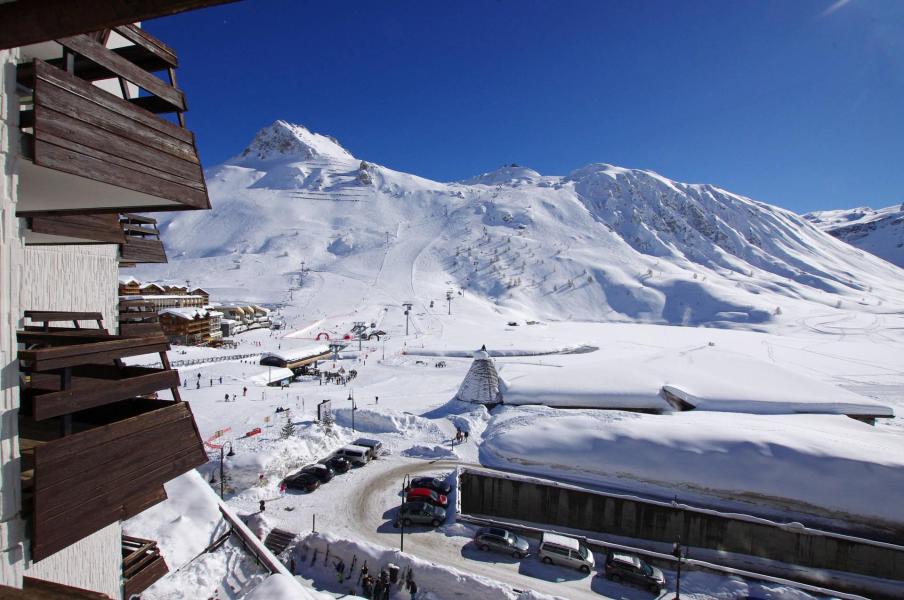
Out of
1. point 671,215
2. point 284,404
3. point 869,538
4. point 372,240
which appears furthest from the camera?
point 671,215

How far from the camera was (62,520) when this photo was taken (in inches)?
118

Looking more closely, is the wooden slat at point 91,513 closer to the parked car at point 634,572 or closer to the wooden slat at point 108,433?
the wooden slat at point 108,433

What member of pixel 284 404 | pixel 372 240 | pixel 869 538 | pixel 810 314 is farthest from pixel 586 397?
pixel 372 240

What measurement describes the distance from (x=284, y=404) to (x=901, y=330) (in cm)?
11713

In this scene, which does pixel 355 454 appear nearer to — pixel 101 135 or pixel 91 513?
pixel 91 513

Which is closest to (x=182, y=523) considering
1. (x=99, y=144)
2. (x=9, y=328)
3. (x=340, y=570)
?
(x=340, y=570)

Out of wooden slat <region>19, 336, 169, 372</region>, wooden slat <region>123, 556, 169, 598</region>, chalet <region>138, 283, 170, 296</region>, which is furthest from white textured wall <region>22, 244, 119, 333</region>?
chalet <region>138, 283, 170, 296</region>

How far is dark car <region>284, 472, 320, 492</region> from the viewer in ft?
61.1

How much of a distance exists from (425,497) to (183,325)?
45.5m

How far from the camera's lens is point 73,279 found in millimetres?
6586

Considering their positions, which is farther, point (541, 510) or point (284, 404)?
point (284, 404)

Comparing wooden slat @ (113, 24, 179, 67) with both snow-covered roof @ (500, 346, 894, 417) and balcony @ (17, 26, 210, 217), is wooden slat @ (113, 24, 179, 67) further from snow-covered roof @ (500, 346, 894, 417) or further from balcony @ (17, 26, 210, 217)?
snow-covered roof @ (500, 346, 894, 417)

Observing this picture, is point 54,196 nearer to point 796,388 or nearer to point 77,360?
point 77,360

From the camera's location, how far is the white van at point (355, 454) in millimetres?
21156
